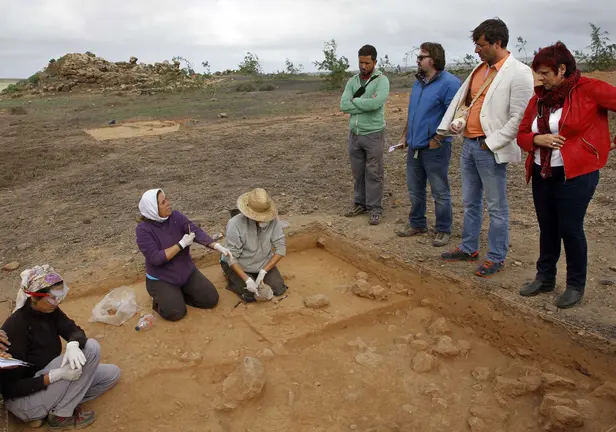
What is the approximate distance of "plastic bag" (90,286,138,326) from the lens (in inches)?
167

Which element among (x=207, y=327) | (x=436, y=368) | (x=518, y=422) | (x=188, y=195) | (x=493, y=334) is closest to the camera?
(x=518, y=422)

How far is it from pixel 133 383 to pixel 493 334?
2.60m

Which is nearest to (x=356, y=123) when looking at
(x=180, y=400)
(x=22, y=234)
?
(x=180, y=400)

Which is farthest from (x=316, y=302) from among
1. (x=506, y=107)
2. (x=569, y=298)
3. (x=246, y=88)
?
(x=246, y=88)

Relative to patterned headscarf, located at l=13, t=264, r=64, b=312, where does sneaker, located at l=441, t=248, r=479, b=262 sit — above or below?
below

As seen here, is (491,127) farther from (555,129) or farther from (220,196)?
(220,196)

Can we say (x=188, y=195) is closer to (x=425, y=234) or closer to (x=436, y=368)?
(x=425, y=234)

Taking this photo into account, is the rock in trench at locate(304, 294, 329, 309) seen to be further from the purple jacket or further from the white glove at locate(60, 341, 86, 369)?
the white glove at locate(60, 341, 86, 369)

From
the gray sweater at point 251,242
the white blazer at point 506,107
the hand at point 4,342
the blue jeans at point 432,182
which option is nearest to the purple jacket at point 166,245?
the gray sweater at point 251,242

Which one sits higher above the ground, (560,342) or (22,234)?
(22,234)

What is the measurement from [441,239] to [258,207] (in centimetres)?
Result: 180

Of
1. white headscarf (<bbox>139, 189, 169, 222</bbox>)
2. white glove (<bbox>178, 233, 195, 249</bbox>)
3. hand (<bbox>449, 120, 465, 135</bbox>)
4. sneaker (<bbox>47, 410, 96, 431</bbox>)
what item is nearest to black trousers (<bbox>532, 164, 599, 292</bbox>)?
hand (<bbox>449, 120, 465, 135</bbox>)

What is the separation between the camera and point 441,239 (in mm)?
4996

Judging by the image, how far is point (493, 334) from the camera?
3971 millimetres
